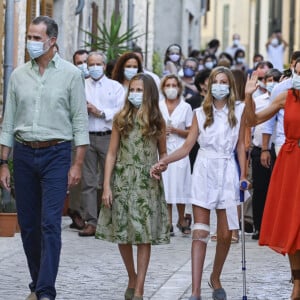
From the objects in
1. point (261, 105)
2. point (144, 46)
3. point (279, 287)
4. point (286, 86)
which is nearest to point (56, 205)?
point (279, 287)

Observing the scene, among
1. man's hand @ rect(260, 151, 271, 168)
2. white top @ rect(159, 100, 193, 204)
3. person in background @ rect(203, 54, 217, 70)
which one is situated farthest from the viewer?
person in background @ rect(203, 54, 217, 70)

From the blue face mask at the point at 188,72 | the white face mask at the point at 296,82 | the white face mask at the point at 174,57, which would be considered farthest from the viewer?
the white face mask at the point at 174,57

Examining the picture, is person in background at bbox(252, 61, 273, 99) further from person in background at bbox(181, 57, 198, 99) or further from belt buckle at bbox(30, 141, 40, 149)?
belt buckle at bbox(30, 141, 40, 149)

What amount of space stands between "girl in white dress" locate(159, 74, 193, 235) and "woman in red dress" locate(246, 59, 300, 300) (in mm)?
5210

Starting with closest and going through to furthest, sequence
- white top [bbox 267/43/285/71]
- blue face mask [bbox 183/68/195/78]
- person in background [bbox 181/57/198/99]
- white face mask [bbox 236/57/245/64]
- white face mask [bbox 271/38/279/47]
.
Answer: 1. person in background [bbox 181/57/198/99]
2. blue face mask [bbox 183/68/195/78]
3. white face mask [bbox 236/57/245/64]
4. white top [bbox 267/43/285/71]
5. white face mask [bbox 271/38/279/47]

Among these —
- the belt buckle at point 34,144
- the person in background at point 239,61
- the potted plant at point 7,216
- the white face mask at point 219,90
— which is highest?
the person in background at point 239,61

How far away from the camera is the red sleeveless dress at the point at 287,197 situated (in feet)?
34.4

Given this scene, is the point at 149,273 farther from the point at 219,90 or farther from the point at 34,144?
the point at 34,144

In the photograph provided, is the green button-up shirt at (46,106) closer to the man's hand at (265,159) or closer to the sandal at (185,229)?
the man's hand at (265,159)

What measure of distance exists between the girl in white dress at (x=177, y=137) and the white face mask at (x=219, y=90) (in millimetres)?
4751

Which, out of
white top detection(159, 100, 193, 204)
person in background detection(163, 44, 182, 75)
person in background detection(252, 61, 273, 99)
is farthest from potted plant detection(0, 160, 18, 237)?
person in background detection(163, 44, 182, 75)

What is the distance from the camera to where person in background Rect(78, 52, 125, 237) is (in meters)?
15.8

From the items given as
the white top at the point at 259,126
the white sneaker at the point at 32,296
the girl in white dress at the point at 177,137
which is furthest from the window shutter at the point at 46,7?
the white sneaker at the point at 32,296

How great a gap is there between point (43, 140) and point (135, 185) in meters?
1.03
